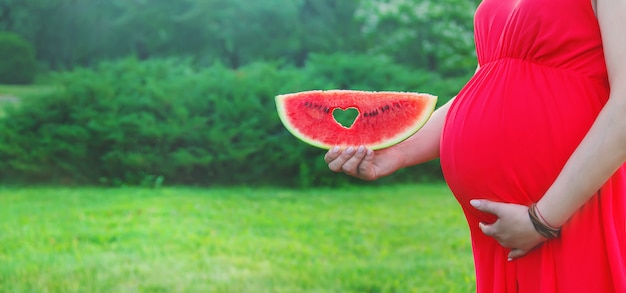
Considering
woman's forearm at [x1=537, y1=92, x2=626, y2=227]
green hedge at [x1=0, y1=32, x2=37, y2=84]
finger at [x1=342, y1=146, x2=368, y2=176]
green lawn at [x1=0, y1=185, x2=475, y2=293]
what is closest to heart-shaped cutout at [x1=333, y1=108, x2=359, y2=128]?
green lawn at [x1=0, y1=185, x2=475, y2=293]

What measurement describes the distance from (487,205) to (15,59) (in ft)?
31.4

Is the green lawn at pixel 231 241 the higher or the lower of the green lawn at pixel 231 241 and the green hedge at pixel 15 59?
the lower

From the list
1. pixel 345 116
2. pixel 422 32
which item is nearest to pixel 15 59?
pixel 345 116

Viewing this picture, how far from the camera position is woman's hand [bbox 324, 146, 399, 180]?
5.60ft

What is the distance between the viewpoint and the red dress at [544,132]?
4.59 feet

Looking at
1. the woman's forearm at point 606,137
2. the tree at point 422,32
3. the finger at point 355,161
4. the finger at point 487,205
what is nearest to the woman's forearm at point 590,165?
the woman's forearm at point 606,137

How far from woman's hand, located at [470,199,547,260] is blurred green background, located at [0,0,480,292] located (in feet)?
9.89

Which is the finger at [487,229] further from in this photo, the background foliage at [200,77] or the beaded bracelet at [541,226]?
the background foliage at [200,77]

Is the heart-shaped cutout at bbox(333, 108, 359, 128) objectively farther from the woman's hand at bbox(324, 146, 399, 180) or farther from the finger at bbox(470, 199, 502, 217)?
the finger at bbox(470, 199, 502, 217)

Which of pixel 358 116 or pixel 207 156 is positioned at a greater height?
pixel 358 116

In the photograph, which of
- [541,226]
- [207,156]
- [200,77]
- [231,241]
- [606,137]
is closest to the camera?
[606,137]

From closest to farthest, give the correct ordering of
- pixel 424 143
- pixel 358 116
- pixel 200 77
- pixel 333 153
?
1. pixel 333 153
2. pixel 424 143
3. pixel 358 116
4. pixel 200 77

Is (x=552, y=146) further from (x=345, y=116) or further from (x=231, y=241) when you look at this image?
(x=345, y=116)

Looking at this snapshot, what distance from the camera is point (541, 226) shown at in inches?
54.6
